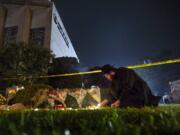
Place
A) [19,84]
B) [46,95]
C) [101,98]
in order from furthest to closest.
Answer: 1. [19,84]
2. [101,98]
3. [46,95]

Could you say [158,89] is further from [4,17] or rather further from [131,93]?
[131,93]

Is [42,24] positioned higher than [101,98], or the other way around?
[42,24]

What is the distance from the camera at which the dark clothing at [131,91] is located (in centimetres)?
527

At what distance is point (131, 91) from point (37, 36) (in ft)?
79.3

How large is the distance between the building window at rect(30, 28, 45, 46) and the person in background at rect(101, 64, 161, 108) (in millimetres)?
22543

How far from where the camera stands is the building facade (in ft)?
91.0

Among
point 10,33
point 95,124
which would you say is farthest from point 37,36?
point 95,124

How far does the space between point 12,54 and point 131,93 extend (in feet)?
44.1

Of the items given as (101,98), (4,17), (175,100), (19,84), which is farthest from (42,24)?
(101,98)

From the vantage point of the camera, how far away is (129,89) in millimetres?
5363

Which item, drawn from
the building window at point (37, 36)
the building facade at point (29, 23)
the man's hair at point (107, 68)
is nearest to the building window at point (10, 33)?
the building facade at point (29, 23)

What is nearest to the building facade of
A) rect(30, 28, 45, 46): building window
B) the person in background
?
rect(30, 28, 45, 46): building window

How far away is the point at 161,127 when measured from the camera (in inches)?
67.0

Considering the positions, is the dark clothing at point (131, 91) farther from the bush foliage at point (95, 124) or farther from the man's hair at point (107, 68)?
the bush foliage at point (95, 124)
